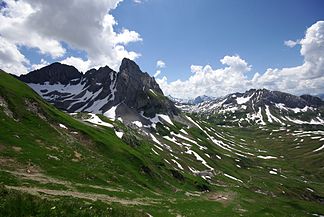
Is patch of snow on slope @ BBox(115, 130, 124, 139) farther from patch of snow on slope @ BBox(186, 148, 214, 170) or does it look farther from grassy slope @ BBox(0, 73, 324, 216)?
patch of snow on slope @ BBox(186, 148, 214, 170)

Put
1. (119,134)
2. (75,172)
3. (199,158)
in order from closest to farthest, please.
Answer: (75,172)
(119,134)
(199,158)

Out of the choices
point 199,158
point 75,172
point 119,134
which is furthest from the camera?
point 199,158

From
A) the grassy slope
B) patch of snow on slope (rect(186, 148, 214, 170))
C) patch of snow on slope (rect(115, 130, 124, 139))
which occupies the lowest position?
the grassy slope

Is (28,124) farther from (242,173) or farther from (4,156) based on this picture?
(242,173)

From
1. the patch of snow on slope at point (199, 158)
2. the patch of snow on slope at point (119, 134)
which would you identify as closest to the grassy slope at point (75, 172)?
the patch of snow on slope at point (119, 134)

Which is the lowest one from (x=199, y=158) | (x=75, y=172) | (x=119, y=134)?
(x=75, y=172)

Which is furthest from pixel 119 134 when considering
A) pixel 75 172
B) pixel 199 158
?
pixel 199 158

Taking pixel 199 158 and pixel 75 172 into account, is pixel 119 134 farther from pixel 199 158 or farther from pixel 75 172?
pixel 199 158

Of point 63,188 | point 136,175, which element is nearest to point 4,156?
point 63,188

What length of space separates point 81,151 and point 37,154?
53.8 feet

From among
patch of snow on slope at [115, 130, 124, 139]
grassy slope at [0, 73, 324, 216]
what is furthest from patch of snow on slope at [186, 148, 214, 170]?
patch of snow on slope at [115, 130, 124, 139]

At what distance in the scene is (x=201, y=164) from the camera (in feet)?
532

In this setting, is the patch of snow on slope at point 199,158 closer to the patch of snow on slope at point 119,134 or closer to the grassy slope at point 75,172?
the grassy slope at point 75,172

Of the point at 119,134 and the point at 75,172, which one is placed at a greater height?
the point at 119,134
